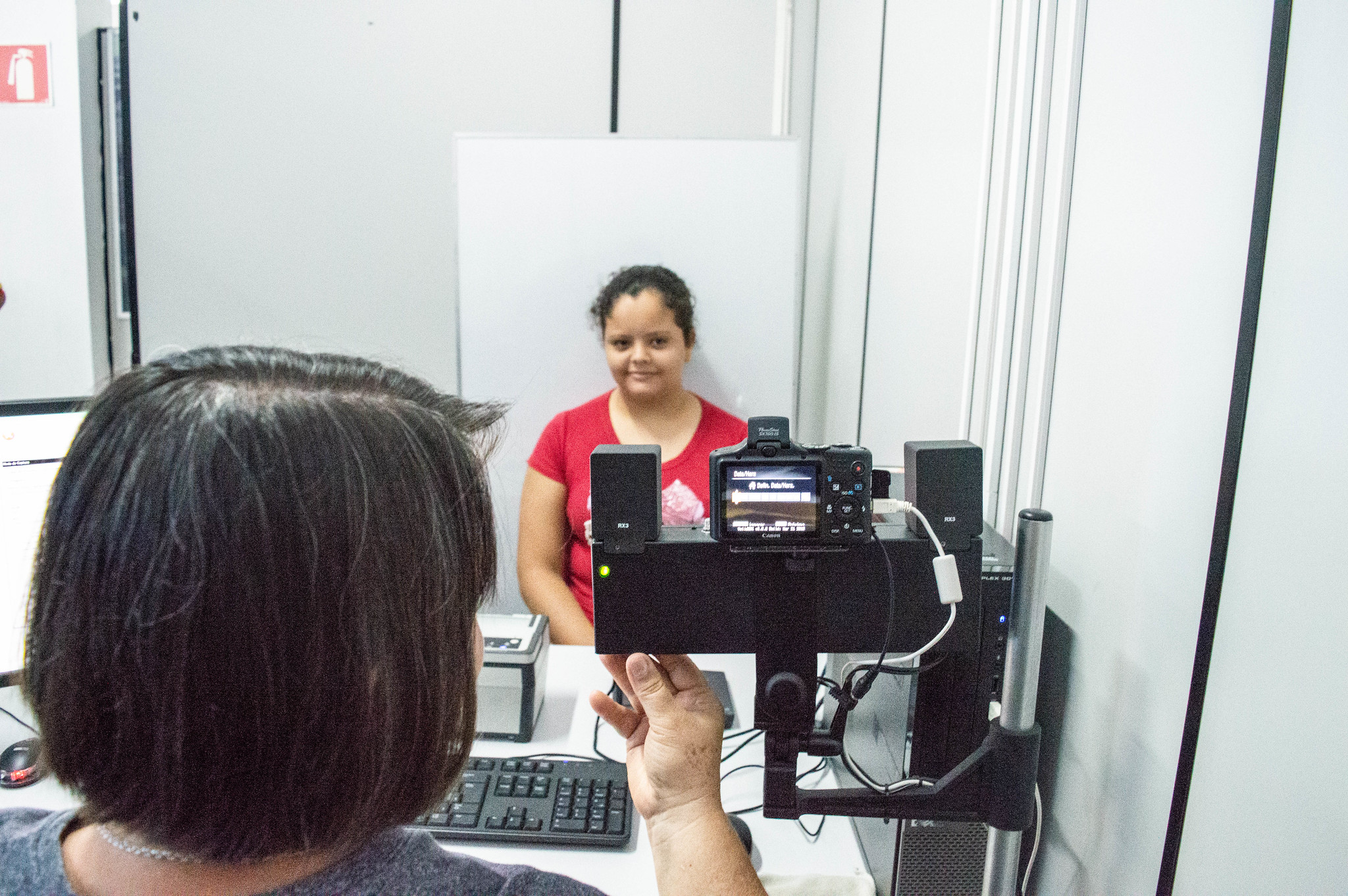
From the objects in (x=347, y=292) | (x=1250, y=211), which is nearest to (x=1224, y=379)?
(x=1250, y=211)

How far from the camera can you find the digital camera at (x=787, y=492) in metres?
0.64

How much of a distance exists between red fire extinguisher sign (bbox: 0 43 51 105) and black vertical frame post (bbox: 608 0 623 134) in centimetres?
158

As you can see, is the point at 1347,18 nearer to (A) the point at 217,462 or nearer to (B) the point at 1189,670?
(B) the point at 1189,670

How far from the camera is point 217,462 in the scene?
0.45 meters

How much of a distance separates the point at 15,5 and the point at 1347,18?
2.96 m

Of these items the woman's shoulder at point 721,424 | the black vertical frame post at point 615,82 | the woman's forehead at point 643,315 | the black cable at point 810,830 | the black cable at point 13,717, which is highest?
the black vertical frame post at point 615,82

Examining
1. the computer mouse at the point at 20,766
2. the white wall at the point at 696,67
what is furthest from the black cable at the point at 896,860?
the white wall at the point at 696,67

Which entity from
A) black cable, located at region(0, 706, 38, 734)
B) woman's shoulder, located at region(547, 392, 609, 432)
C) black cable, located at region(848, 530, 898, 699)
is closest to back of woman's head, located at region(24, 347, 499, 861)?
black cable, located at region(848, 530, 898, 699)

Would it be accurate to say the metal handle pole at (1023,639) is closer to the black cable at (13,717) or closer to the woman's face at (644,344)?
the black cable at (13,717)

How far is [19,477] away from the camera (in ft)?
3.12

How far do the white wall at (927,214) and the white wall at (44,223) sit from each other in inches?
86.4

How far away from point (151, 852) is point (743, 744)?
73cm

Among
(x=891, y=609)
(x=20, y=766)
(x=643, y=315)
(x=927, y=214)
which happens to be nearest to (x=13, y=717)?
(x=20, y=766)

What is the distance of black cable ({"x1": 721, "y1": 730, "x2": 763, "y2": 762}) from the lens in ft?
3.51
